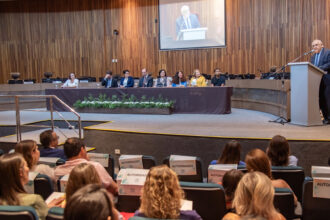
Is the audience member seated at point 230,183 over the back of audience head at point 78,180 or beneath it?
beneath

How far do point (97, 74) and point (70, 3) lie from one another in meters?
3.24

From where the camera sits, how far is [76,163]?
298cm

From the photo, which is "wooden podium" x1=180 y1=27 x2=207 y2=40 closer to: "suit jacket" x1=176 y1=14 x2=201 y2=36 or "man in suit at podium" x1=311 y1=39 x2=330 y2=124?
"suit jacket" x1=176 y1=14 x2=201 y2=36

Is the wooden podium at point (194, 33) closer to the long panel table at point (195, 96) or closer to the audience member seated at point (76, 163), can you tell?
the long panel table at point (195, 96)

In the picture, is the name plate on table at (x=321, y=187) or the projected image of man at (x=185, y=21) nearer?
the name plate on table at (x=321, y=187)

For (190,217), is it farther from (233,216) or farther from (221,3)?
(221,3)

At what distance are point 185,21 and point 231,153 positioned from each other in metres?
10.5

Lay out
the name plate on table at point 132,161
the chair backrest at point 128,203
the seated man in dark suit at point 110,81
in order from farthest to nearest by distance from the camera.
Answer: the seated man in dark suit at point 110,81 < the name plate on table at point 132,161 < the chair backrest at point 128,203

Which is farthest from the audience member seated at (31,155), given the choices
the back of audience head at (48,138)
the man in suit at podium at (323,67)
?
the man in suit at podium at (323,67)

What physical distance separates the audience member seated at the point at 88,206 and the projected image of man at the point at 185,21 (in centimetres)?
1192

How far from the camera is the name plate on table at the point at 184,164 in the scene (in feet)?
9.91

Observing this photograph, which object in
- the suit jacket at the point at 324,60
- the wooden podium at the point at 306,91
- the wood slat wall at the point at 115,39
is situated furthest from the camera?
the wood slat wall at the point at 115,39

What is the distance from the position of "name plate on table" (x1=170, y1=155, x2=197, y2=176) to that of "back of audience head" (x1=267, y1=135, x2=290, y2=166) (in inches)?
28.4

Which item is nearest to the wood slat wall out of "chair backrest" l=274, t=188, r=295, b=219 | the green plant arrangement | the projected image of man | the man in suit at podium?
the projected image of man
